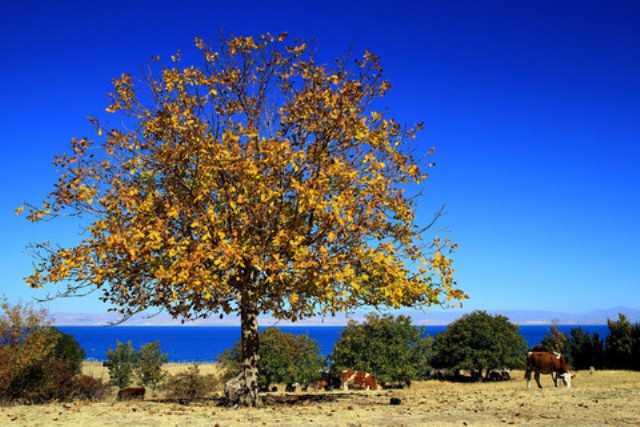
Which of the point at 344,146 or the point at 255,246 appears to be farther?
the point at 344,146

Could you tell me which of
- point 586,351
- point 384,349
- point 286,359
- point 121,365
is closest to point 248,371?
point 384,349

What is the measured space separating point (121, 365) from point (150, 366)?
11.8 ft

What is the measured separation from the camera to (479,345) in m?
44.8

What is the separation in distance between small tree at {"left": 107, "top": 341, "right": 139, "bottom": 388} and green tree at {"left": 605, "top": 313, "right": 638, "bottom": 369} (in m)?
43.8

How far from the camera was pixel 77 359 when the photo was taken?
4297 centimetres

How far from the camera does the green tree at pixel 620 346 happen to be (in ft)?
149

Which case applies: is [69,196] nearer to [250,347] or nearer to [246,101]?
[246,101]

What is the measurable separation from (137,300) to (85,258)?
2.61 m

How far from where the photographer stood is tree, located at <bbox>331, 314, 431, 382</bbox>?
124ft

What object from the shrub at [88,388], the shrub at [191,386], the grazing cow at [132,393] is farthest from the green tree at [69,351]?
the grazing cow at [132,393]

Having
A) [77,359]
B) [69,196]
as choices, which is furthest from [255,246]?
[77,359]

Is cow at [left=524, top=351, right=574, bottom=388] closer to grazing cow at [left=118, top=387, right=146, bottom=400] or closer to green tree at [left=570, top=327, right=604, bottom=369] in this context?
grazing cow at [left=118, top=387, right=146, bottom=400]

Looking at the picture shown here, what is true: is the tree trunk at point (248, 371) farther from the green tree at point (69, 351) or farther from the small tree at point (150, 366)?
the small tree at point (150, 366)

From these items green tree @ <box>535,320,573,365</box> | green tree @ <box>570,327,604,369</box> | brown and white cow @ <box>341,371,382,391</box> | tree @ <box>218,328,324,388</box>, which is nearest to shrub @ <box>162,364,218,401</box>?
tree @ <box>218,328,324,388</box>
